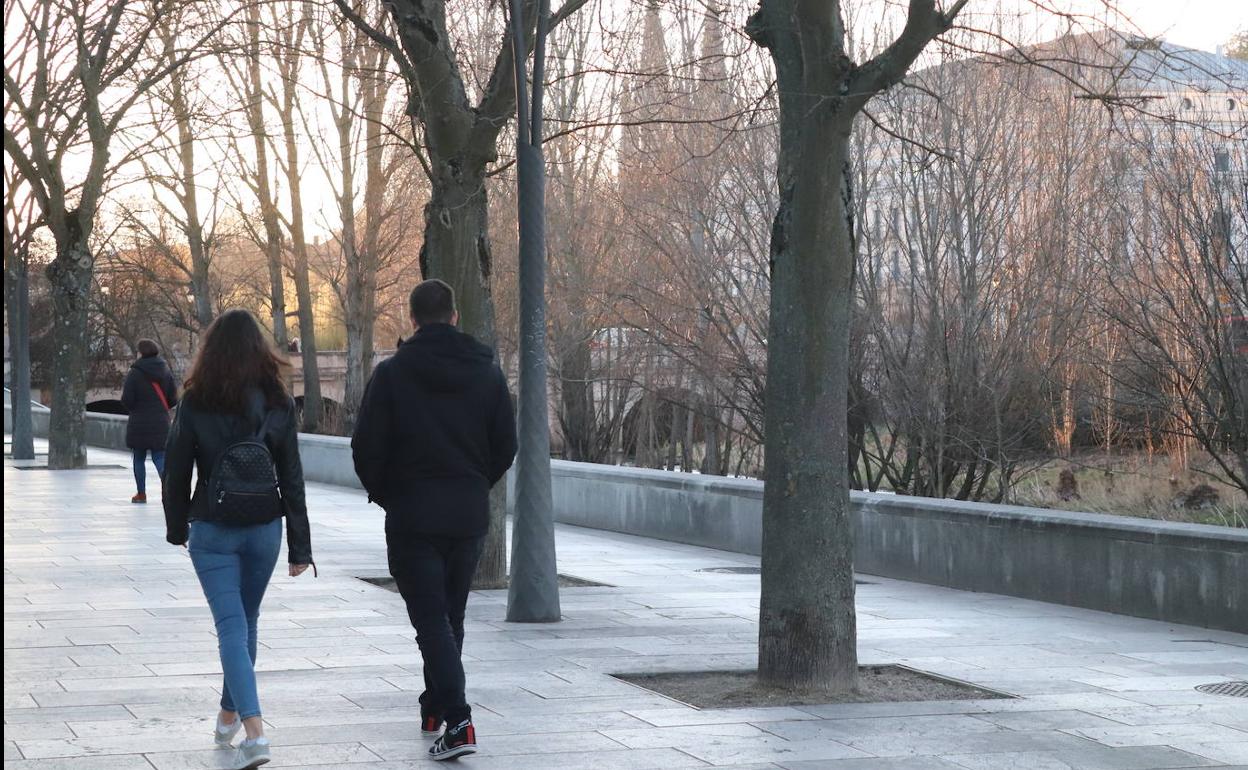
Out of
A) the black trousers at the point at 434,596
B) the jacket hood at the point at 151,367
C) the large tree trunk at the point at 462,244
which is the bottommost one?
the black trousers at the point at 434,596

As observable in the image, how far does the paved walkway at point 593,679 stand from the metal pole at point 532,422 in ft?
0.81

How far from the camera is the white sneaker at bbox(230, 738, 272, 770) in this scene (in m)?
5.60

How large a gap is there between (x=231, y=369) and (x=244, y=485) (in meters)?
0.40

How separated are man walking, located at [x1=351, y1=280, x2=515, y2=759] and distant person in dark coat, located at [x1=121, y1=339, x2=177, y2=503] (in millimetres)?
14182

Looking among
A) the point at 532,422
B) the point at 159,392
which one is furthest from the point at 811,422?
the point at 159,392

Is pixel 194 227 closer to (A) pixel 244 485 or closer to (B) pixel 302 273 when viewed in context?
(B) pixel 302 273

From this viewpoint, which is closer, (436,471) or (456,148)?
Answer: (436,471)

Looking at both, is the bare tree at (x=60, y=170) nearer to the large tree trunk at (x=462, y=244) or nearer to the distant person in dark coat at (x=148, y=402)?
the distant person in dark coat at (x=148, y=402)

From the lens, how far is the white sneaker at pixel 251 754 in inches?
221

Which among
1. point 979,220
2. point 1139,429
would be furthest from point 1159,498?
point 979,220

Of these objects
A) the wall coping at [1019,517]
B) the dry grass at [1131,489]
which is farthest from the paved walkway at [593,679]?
the dry grass at [1131,489]

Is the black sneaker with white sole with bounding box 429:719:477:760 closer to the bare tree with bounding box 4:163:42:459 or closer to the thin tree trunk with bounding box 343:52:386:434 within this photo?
the bare tree with bounding box 4:163:42:459

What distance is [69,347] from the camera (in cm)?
2672

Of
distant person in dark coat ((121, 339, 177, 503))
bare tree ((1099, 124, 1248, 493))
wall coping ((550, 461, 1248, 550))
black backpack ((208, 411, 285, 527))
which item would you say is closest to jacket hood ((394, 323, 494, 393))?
black backpack ((208, 411, 285, 527))
